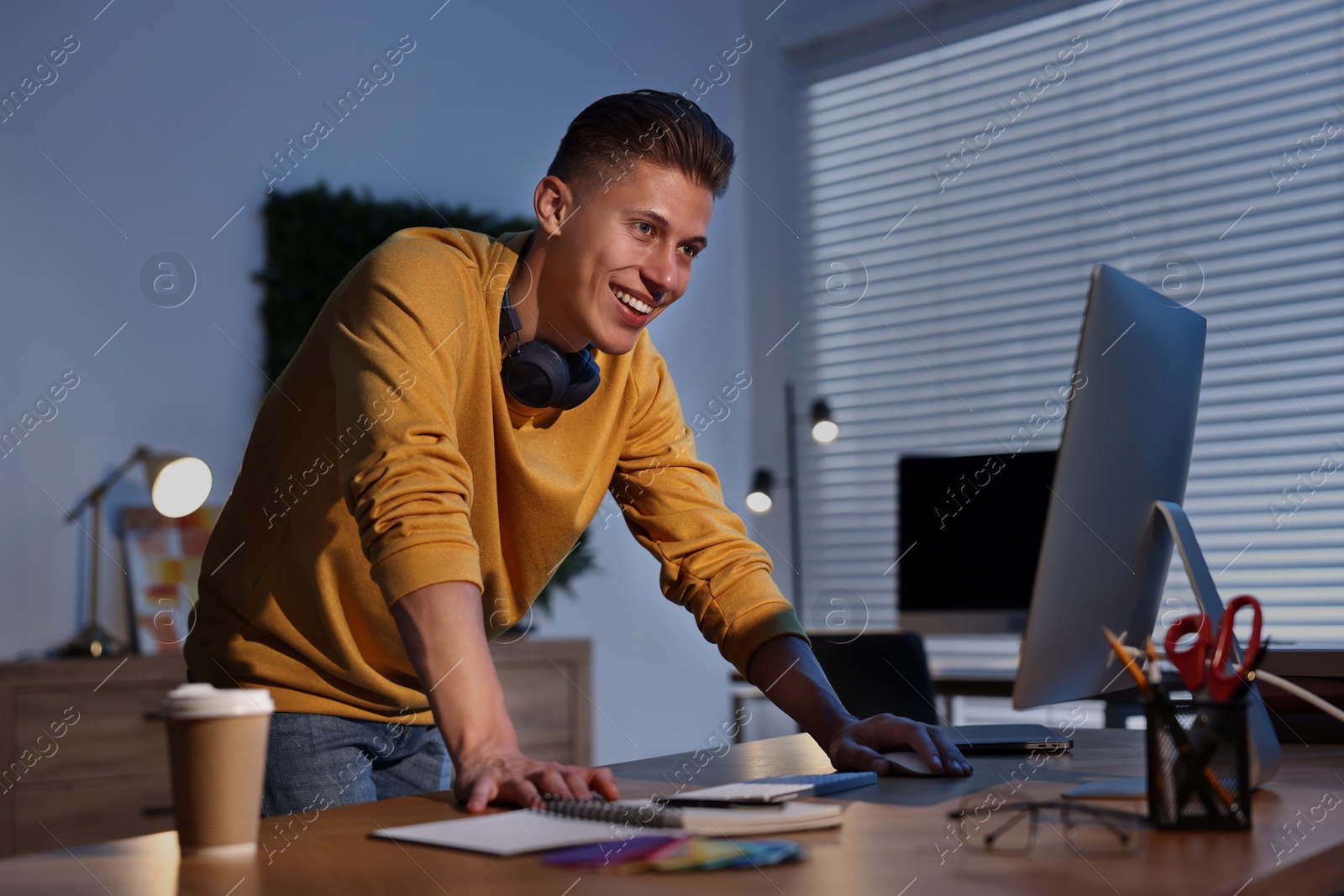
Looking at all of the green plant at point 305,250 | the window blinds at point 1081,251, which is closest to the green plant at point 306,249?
the green plant at point 305,250

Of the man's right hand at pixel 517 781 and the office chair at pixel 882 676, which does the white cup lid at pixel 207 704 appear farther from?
the office chair at pixel 882 676

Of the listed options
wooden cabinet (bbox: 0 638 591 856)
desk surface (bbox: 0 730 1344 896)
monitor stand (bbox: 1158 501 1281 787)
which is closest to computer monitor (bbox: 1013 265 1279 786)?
monitor stand (bbox: 1158 501 1281 787)

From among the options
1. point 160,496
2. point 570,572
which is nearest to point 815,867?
point 160,496

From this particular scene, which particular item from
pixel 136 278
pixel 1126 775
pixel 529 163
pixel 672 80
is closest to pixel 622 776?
pixel 1126 775

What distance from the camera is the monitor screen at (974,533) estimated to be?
308 centimetres

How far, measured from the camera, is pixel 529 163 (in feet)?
14.4

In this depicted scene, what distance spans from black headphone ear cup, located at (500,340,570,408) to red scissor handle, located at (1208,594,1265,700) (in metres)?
0.73

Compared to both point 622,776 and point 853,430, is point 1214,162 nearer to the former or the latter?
point 853,430

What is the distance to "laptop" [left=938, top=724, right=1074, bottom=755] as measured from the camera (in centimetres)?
128

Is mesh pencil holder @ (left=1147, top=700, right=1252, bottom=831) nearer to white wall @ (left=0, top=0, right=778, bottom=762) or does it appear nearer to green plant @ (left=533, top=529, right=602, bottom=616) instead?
white wall @ (left=0, top=0, right=778, bottom=762)

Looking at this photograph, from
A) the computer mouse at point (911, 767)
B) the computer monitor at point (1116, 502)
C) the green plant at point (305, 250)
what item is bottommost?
the computer mouse at point (911, 767)

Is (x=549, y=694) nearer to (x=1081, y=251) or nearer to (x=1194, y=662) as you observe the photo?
A: (x=1081, y=251)

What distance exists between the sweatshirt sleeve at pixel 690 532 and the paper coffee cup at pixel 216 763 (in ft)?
2.24

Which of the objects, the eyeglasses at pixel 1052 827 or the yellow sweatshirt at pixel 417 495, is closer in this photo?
the eyeglasses at pixel 1052 827
